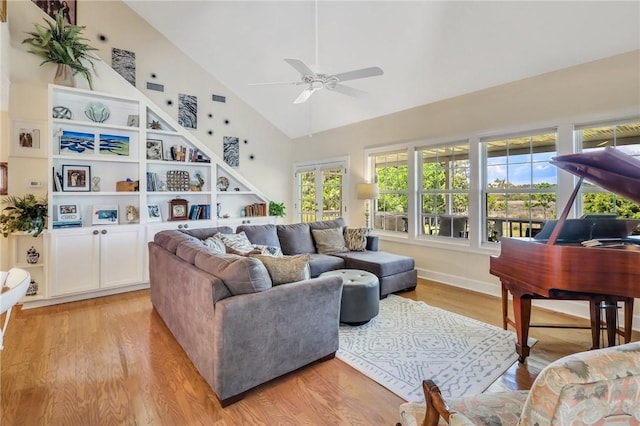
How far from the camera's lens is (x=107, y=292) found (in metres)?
4.22

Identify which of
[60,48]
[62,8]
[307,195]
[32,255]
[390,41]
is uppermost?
[62,8]

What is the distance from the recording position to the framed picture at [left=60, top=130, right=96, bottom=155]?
406 cm

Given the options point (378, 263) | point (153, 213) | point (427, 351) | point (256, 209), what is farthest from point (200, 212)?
point (427, 351)

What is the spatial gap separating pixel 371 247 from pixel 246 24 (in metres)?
3.90

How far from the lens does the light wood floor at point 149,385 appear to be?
1865 mm

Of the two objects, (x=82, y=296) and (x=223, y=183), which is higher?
(x=223, y=183)

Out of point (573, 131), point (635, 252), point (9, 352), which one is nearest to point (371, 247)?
point (573, 131)

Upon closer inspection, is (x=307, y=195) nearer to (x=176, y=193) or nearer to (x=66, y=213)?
(x=176, y=193)

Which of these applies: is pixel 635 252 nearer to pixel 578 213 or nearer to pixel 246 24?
pixel 578 213

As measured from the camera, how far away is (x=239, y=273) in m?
2.04

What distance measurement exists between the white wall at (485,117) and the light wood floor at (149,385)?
4.92ft

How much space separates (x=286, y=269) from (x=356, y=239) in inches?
98.7

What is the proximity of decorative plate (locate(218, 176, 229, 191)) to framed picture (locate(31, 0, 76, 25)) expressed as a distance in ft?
10.1

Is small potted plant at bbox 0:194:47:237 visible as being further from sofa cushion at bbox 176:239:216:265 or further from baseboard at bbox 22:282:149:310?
sofa cushion at bbox 176:239:216:265
